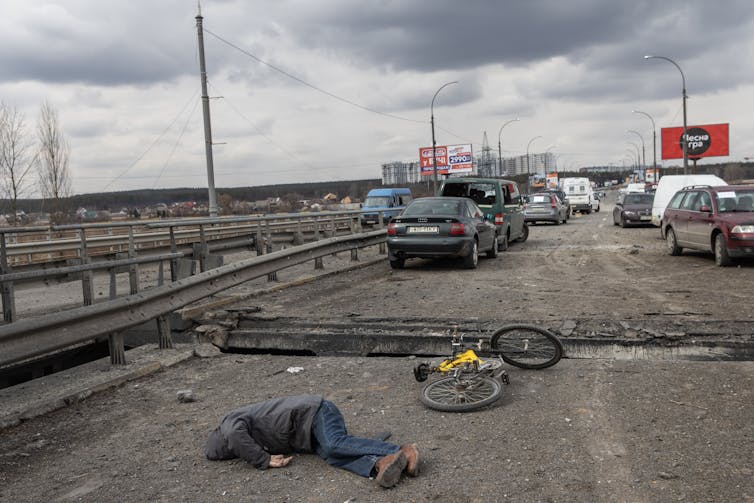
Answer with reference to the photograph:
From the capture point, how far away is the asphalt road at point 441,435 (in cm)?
346

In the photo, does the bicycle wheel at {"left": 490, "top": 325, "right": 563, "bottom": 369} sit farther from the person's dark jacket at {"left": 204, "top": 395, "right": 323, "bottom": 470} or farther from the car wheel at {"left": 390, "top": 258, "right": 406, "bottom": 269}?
the car wheel at {"left": 390, "top": 258, "right": 406, "bottom": 269}

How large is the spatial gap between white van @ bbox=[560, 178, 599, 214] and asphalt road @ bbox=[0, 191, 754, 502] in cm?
3949

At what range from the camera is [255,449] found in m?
3.82

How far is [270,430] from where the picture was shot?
12.9ft

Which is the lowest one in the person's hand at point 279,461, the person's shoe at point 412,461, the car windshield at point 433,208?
the person's hand at point 279,461

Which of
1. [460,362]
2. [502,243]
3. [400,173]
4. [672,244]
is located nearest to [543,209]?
[502,243]

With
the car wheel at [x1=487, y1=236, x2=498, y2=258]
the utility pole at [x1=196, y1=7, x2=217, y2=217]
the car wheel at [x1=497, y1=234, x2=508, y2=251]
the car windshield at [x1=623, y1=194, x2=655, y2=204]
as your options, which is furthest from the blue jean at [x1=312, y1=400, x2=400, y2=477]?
Answer: the car windshield at [x1=623, y1=194, x2=655, y2=204]

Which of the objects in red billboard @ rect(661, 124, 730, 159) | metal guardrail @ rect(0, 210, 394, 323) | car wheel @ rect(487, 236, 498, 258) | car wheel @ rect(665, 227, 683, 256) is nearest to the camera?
metal guardrail @ rect(0, 210, 394, 323)

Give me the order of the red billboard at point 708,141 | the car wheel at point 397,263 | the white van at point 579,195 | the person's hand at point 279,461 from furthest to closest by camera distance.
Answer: the red billboard at point 708,141
the white van at point 579,195
the car wheel at point 397,263
the person's hand at point 279,461

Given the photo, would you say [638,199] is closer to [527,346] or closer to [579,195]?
[579,195]

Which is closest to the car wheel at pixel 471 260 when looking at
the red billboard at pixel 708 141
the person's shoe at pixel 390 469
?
the person's shoe at pixel 390 469

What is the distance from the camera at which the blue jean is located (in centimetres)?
369

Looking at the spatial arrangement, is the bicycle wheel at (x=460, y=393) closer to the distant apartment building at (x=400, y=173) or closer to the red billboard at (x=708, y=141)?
the red billboard at (x=708, y=141)

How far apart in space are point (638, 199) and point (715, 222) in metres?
15.8
